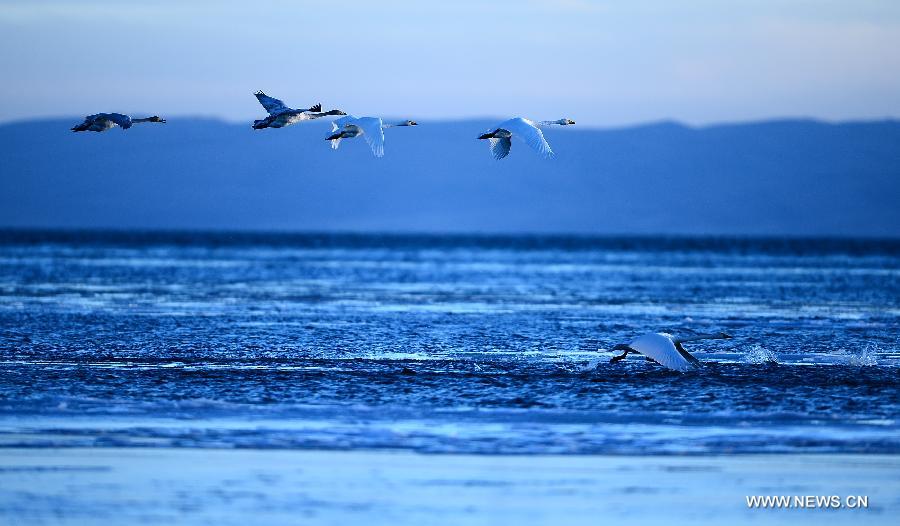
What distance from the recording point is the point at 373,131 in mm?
18125

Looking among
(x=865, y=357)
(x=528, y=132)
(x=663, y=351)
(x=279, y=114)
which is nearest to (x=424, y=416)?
(x=528, y=132)

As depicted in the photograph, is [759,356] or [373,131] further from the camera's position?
[759,356]

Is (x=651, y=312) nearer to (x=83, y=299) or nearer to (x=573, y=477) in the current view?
(x=83, y=299)

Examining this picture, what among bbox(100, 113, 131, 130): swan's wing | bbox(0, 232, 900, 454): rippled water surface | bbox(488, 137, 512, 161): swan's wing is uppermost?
bbox(100, 113, 131, 130): swan's wing

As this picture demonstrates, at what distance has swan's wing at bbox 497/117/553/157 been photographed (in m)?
17.4

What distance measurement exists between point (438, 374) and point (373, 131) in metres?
3.43

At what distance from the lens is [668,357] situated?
19.0m

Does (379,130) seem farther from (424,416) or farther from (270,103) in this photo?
(424,416)

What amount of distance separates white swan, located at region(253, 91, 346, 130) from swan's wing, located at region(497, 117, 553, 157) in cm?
267

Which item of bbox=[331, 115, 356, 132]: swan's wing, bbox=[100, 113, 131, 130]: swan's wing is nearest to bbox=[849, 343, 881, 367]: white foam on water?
bbox=[331, 115, 356, 132]: swan's wing

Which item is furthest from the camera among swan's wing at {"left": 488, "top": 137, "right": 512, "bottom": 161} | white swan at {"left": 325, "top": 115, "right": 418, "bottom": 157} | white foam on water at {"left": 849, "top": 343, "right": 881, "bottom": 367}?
white foam on water at {"left": 849, "top": 343, "right": 881, "bottom": 367}

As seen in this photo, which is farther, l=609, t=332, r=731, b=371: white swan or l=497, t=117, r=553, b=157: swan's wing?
l=609, t=332, r=731, b=371: white swan

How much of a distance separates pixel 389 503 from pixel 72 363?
10430mm

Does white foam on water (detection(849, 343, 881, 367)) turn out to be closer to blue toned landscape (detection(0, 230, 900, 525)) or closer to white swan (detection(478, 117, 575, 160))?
blue toned landscape (detection(0, 230, 900, 525))
